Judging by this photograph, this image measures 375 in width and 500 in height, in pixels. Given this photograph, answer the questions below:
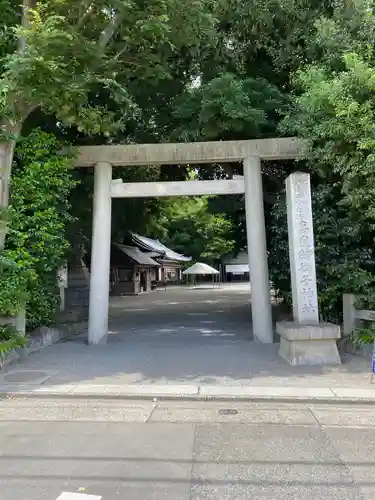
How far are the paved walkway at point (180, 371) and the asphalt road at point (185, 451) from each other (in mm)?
590

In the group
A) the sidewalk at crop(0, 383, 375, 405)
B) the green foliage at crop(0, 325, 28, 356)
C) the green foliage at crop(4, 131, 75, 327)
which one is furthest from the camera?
the green foliage at crop(4, 131, 75, 327)

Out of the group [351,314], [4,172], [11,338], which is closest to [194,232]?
[351,314]

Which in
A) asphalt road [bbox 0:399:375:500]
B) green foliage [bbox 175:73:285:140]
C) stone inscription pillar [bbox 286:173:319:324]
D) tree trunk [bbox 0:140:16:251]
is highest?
green foliage [bbox 175:73:285:140]

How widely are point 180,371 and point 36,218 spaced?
486cm

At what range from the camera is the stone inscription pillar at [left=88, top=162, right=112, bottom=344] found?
12.0 metres

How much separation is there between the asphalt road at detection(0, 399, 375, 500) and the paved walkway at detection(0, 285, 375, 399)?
0.59m

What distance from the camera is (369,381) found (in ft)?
25.7

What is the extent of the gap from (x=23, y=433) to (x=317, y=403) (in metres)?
4.11

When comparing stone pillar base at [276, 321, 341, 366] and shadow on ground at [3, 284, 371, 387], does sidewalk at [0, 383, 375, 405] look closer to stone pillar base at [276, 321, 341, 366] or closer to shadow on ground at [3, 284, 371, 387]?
shadow on ground at [3, 284, 371, 387]

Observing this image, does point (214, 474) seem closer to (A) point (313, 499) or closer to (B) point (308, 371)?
(A) point (313, 499)

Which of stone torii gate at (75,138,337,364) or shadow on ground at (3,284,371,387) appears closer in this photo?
shadow on ground at (3,284,371,387)

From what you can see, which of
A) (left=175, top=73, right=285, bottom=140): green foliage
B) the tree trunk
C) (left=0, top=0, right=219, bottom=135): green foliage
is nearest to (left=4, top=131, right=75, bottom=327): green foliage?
the tree trunk

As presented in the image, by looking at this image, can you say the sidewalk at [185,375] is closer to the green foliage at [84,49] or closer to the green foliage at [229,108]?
the green foliage at [84,49]

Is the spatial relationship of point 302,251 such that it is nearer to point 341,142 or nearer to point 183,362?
point 341,142
